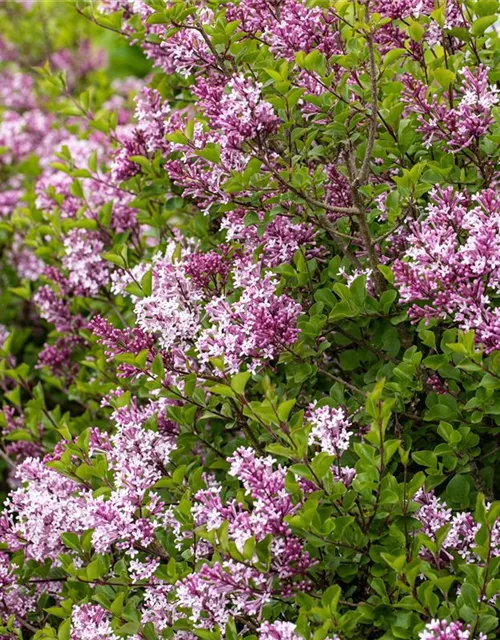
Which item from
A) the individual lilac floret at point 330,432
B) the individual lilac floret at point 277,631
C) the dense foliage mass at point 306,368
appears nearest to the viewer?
the individual lilac floret at point 277,631

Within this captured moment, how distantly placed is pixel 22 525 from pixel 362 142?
166cm

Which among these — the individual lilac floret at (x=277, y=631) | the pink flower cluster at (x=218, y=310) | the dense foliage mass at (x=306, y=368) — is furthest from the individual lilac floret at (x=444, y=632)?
the pink flower cluster at (x=218, y=310)

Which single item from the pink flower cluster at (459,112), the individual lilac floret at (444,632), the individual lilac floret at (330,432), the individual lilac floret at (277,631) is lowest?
the individual lilac floret at (277,631)

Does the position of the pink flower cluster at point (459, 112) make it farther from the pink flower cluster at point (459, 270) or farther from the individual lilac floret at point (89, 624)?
the individual lilac floret at point (89, 624)

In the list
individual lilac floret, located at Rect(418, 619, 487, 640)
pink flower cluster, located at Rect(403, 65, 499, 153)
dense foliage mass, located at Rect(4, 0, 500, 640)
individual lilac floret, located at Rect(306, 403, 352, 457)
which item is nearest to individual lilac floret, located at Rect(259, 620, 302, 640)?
dense foliage mass, located at Rect(4, 0, 500, 640)

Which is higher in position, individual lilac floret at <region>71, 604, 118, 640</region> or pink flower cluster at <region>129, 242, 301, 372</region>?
pink flower cluster at <region>129, 242, 301, 372</region>

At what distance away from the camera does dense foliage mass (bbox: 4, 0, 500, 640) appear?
216 centimetres

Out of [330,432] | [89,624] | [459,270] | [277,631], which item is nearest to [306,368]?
[330,432]

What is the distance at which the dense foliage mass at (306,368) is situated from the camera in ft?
7.07

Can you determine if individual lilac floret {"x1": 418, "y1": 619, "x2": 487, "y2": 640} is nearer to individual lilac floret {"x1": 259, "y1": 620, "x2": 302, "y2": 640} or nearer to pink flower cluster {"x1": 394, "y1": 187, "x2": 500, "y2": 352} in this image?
individual lilac floret {"x1": 259, "y1": 620, "x2": 302, "y2": 640}

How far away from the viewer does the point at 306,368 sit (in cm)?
255

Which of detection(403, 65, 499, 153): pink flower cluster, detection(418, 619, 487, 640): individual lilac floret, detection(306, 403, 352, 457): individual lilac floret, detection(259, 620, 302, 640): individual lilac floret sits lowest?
detection(259, 620, 302, 640): individual lilac floret

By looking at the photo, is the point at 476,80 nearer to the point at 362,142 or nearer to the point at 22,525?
the point at 362,142

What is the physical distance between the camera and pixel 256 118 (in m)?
2.47
